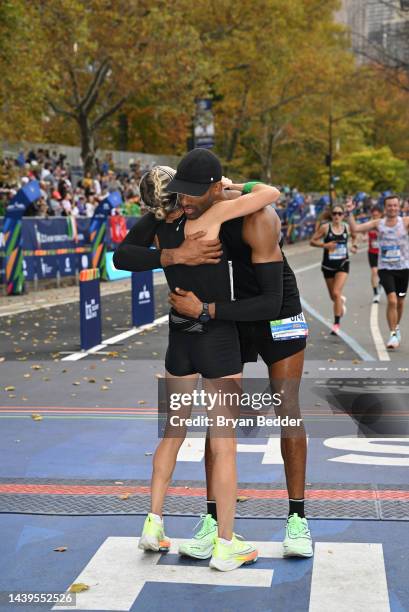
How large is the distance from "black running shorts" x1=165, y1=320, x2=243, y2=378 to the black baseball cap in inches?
24.8

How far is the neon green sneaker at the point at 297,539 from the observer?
5.23 metres

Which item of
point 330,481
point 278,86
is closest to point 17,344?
point 330,481

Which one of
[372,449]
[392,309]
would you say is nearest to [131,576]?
[372,449]

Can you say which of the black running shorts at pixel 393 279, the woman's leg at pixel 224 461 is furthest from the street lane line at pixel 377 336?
the woman's leg at pixel 224 461

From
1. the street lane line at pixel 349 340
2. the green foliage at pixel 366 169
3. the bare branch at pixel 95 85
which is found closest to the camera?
the street lane line at pixel 349 340

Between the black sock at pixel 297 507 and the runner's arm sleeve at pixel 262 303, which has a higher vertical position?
the runner's arm sleeve at pixel 262 303

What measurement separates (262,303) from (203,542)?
1229mm

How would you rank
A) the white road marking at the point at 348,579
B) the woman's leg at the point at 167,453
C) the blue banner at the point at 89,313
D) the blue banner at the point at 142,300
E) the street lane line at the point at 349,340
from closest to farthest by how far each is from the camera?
the white road marking at the point at 348,579
the woman's leg at the point at 167,453
the street lane line at the point at 349,340
the blue banner at the point at 89,313
the blue banner at the point at 142,300

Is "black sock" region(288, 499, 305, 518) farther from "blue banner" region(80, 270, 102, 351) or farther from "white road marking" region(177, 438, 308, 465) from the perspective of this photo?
"blue banner" region(80, 270, 102, 351)

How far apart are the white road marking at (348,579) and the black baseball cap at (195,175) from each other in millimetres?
1840

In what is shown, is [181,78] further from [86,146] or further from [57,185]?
[57,185]

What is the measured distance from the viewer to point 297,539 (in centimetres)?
524

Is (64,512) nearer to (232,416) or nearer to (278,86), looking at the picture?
(232,416)

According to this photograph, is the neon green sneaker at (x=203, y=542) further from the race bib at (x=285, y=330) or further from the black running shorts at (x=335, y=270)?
the black running shorts at (x=335, y=270)
